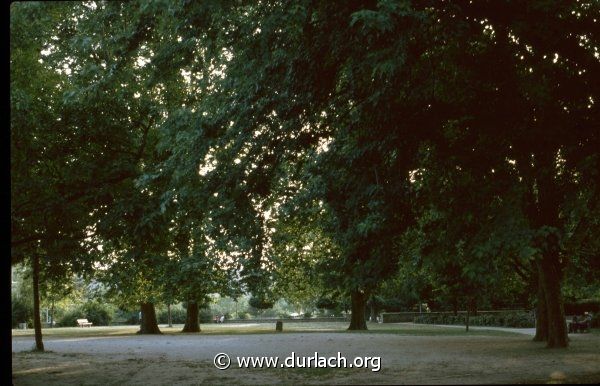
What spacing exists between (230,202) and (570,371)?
8.79m

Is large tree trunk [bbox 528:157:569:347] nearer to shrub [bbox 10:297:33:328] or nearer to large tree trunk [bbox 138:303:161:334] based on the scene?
large tree trunk [bbox 138:303:161:334]

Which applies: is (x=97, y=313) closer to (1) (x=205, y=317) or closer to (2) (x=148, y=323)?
(1) (x=205, y=317)

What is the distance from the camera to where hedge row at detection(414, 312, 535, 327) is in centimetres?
4191

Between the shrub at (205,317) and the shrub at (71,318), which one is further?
the shrub at (205,317)

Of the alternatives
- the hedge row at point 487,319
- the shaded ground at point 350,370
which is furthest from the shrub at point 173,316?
the shaded ground at point 350,370

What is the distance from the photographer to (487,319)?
4575 cm

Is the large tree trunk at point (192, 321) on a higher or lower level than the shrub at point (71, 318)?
higher

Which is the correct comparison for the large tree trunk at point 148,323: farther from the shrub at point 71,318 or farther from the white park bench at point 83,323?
the shrub at point 71,318

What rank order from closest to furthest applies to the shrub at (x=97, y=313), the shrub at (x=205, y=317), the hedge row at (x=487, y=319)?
1. the hedge row at (x=487, y=319)
2. the shrub at (x=97, y=313)
3. the shrub at (x=205, y=317)

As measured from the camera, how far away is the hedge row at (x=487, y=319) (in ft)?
137

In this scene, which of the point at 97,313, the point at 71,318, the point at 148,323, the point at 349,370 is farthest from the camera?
the point at 71,318

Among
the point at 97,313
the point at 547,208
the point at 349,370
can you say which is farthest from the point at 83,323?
the point at 547,208

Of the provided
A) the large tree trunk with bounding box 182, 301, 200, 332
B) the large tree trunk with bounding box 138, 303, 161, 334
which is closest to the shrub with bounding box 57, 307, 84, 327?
the large tree trunk with bounding box 138, 303, 161, 334

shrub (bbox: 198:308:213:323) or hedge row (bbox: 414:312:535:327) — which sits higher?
hedge row (bbox: 414:312:535:327)
